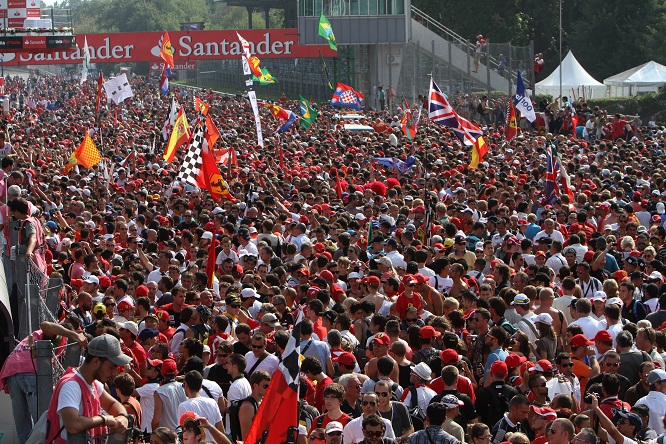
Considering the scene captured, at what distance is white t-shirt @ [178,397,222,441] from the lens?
839 centimetres

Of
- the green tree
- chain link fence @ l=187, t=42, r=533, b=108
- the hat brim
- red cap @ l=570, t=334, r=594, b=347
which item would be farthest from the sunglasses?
the green tree

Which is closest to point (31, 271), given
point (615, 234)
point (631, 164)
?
point (615, 234)

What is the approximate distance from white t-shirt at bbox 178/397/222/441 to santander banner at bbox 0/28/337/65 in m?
55.0

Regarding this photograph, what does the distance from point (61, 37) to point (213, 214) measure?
109ft

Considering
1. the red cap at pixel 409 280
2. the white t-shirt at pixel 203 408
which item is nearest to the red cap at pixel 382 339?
the white t-shirt at pixel 203 408

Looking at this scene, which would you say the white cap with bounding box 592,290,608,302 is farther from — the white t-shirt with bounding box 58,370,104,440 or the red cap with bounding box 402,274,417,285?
the white t-shirt with bounding box 58,370,104,440

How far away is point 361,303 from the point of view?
11336mm

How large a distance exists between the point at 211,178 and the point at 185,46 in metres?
48.5

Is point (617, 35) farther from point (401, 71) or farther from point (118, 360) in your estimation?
point (118, 360)

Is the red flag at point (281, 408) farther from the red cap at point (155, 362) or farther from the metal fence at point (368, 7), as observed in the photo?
the metal fence at point (368, 7)

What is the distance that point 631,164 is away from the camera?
23.0 meters

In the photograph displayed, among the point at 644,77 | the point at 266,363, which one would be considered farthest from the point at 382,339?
the point at 644,77

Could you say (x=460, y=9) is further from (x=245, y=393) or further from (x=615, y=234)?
(x=245, y=393)

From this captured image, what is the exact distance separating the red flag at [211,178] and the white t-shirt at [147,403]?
33.8ft
